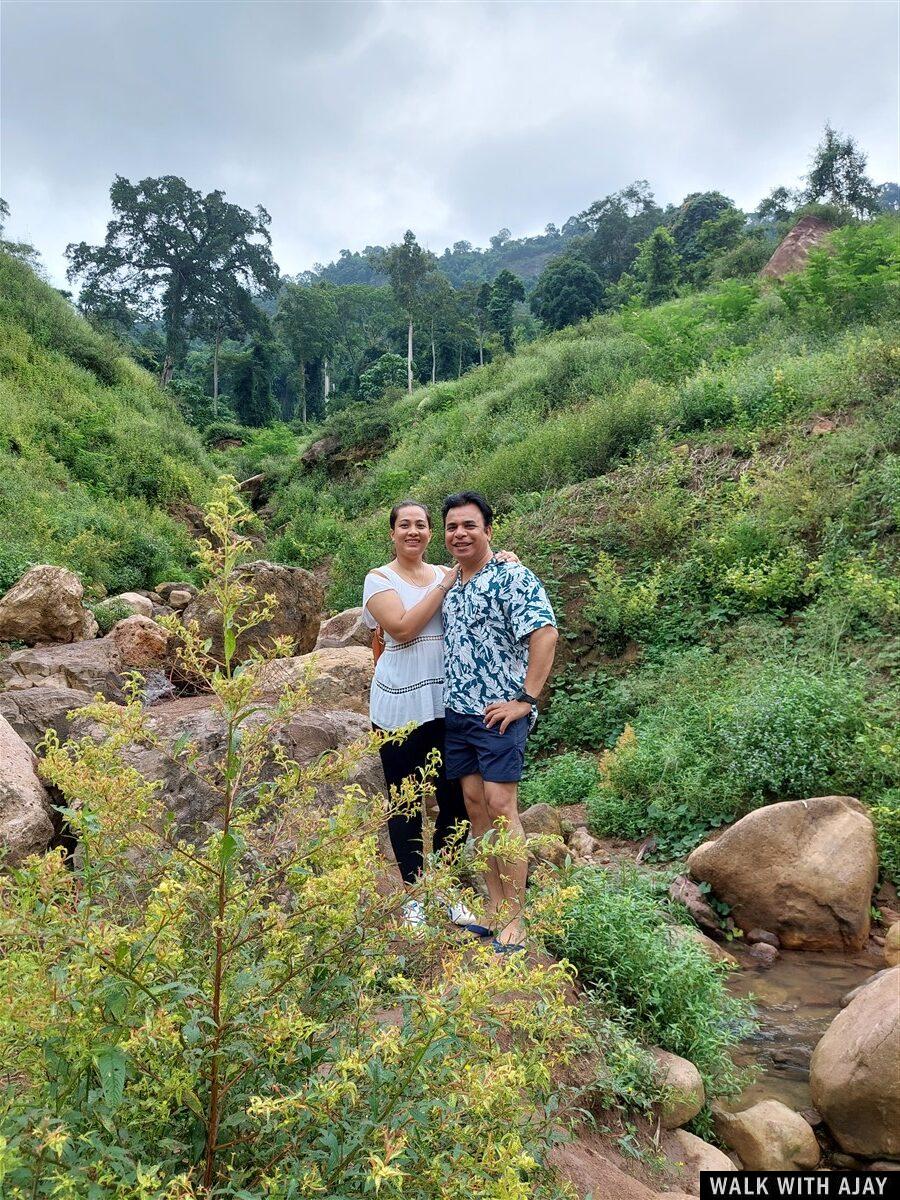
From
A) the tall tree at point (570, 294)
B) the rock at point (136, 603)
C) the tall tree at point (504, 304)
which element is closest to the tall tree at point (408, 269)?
the tall tree at point (504, 304)

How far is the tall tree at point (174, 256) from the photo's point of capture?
3875cm

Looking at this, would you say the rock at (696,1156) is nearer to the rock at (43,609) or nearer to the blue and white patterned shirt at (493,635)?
the blue and white patterned shirt at (493,635)

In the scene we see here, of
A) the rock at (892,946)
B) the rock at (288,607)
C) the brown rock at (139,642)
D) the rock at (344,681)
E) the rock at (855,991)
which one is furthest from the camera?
the rock at (288,607)

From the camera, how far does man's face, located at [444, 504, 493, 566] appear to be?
325 centimetres

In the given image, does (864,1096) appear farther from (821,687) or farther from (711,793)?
(821,687)

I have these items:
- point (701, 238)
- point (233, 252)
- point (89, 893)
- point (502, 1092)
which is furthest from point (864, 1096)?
point (233, 252)

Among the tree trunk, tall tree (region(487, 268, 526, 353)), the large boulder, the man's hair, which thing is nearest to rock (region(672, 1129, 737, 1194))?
the man's hair

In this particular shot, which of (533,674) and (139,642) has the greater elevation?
(533,674)

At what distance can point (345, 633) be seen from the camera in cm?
974

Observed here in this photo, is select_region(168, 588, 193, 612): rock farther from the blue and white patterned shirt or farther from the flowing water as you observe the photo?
the flowing water

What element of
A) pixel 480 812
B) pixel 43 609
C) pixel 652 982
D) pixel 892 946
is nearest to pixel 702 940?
pixel 892 946

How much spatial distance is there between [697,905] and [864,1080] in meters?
1.79

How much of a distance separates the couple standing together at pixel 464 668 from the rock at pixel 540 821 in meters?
1.97

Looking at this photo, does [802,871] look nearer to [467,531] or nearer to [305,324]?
[467,531]
